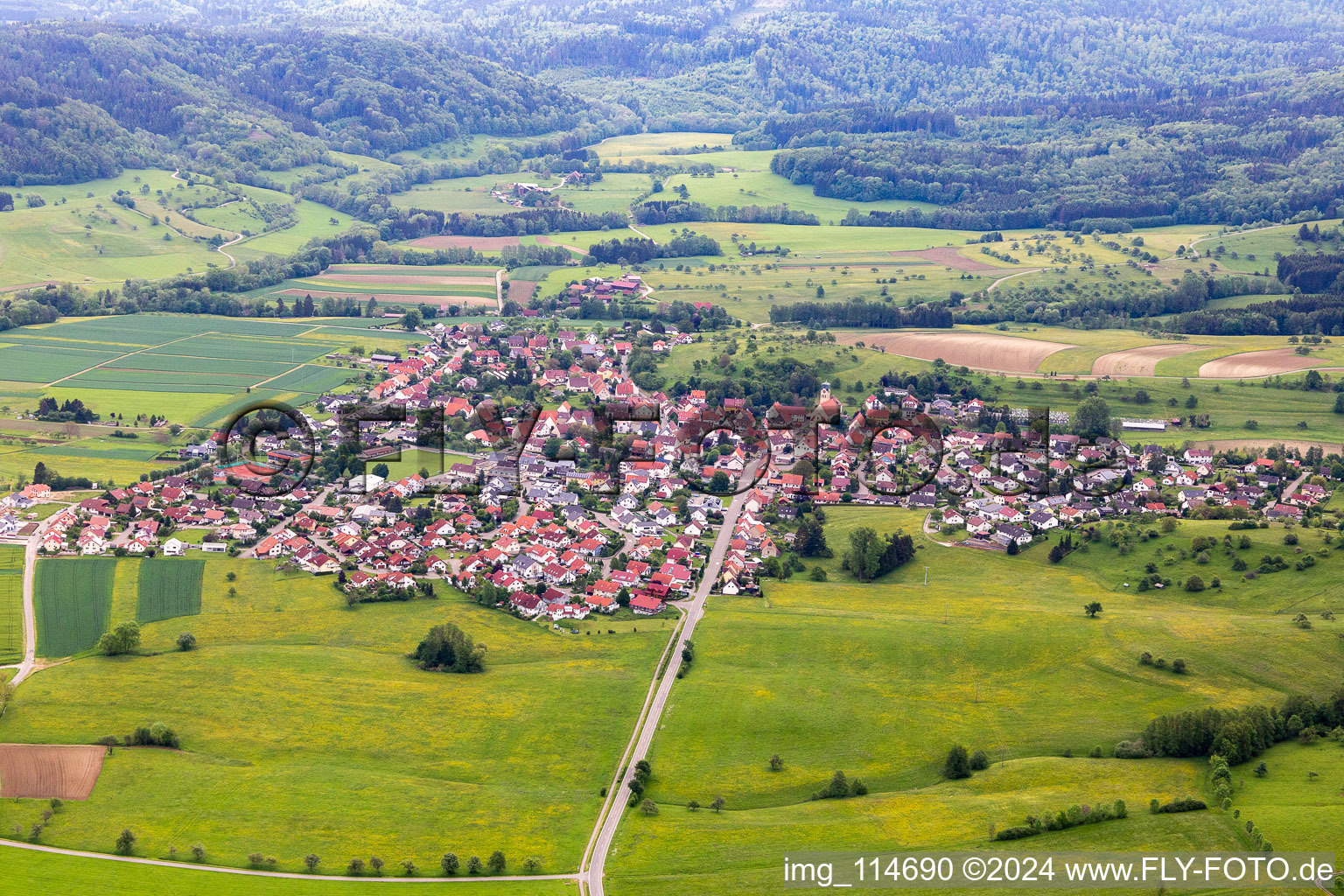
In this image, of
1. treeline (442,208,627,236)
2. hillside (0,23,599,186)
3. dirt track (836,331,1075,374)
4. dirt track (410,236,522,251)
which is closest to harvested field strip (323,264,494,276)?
dirt track (410,236,522,251)

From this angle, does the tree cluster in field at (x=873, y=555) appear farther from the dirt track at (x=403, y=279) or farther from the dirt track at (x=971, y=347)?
the dirt track at (x=403, y=279)

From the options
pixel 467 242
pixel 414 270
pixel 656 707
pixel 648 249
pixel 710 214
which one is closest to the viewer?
pixel 656 707

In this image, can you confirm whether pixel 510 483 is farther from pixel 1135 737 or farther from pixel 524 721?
pixel 1135 737

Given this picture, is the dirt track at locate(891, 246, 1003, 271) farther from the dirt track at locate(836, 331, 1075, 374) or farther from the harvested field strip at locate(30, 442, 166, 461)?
the harvested field strip at locate(30, 442, 166, 461)

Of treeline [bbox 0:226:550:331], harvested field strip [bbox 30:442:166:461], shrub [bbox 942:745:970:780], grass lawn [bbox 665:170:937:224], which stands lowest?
shrub [bbox 942:745:970:780]

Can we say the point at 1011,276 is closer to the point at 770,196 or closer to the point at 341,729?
the point at 770,196

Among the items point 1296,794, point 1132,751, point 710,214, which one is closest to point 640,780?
point 1132,751
